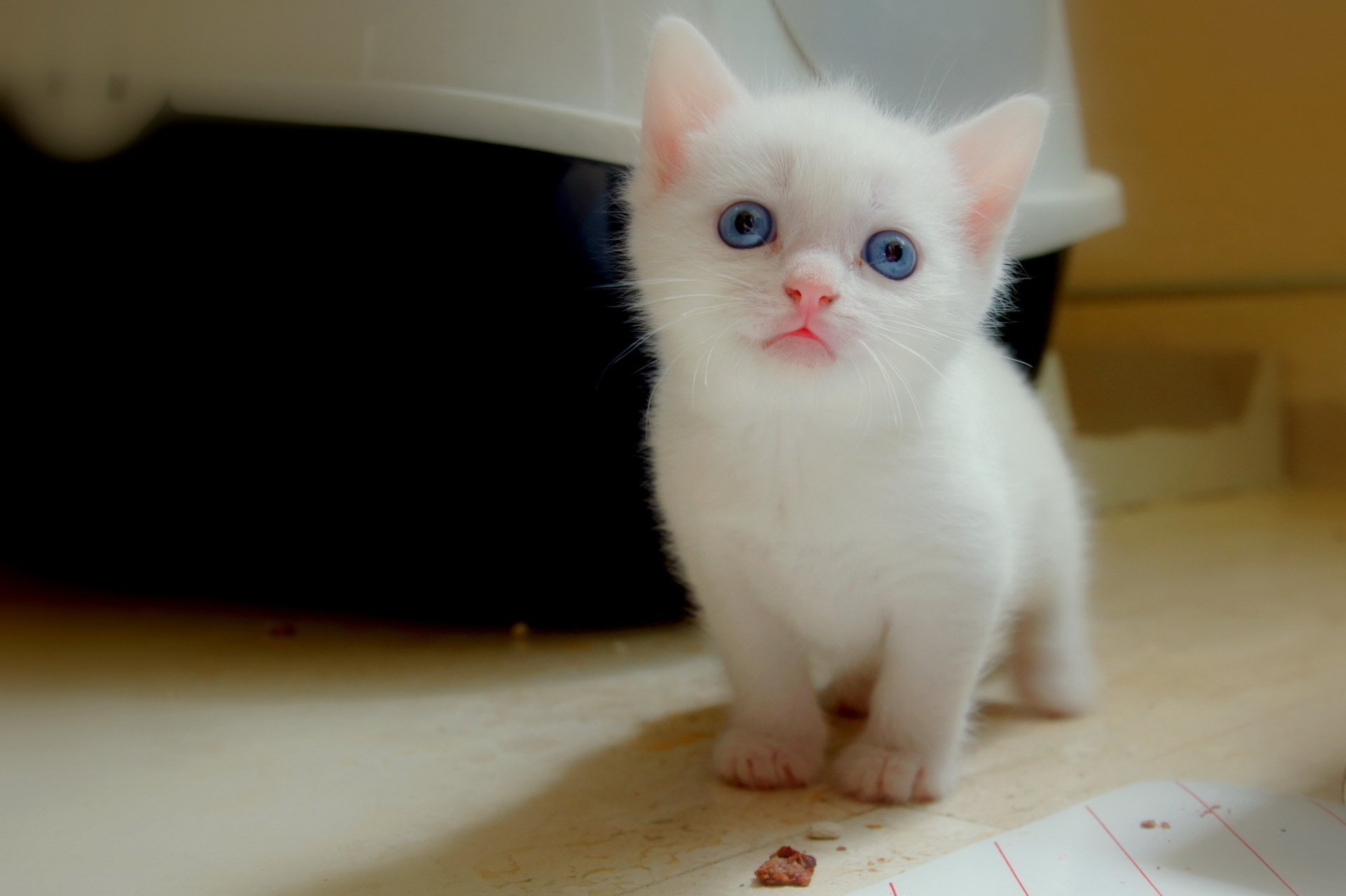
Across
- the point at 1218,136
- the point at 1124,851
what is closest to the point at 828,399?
the point at 1124,851

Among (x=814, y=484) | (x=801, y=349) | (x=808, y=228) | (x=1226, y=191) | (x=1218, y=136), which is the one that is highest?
(x=1218, y=136)

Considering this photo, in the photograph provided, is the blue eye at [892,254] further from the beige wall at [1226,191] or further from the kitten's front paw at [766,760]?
the beige wall at [1226,191]

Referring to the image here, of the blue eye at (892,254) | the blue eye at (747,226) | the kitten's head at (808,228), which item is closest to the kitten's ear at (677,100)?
the kitten's head at (808,228)

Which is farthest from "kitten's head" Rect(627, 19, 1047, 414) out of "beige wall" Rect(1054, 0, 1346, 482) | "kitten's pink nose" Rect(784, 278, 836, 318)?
"beige wall" Rect(1054, 0, 1346, 482)

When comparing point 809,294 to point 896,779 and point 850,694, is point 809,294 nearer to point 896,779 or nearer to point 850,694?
point 896,779

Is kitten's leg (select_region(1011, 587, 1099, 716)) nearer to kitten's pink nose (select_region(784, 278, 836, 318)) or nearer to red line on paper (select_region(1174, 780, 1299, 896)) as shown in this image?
red line on paper (select_region(1174, 780, 1299, 896))

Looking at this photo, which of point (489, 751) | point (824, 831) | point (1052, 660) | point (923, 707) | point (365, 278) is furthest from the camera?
point (365, 278)

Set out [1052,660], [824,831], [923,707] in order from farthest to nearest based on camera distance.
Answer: [1052,660] → [923,707] → [824,831]

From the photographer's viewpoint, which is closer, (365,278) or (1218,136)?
(365,278)
